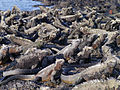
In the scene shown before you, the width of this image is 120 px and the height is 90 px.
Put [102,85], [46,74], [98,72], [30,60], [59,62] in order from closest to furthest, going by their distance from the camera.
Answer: [102,85] < [98,72] < [59,62] < [46,74] < [30,60]

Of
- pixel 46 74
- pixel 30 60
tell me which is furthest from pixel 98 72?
pixel 30 60

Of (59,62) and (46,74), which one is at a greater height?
(59,62)

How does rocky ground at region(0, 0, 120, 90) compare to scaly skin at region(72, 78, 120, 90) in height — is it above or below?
below

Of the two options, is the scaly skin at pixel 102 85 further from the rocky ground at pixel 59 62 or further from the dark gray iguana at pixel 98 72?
the dark gray iguana at pixel 98 72

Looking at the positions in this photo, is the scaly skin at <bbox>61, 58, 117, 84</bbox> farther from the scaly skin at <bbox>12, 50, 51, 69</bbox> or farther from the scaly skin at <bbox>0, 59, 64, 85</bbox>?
the scaly skin at <bbox>12, 50, 51, 69</bbox>

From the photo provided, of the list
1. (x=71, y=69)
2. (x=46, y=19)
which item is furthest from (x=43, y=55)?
(x=46, y=19)

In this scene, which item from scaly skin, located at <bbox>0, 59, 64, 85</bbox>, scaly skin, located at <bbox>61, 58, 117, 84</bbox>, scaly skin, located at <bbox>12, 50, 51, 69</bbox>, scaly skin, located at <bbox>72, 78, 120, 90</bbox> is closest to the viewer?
scaly skin, located at <bbox>72, 78, 120, 90</bbox>

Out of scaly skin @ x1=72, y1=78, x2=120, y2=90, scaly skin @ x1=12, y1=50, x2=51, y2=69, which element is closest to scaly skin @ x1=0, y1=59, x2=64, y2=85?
scaly skin @ x1=12, y1=50, x2=51, y2=69

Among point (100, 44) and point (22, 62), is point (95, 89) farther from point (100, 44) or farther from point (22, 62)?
point (100, 44)

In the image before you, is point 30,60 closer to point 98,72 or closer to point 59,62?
point 59,62

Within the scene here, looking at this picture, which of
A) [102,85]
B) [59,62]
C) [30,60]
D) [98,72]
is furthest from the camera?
[30,60]

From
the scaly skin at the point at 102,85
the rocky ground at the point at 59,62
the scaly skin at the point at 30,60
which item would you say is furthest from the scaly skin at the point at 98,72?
the scaly skin at the point at 30,60

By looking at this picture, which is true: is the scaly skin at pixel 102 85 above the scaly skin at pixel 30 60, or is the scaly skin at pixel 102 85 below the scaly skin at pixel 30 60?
above

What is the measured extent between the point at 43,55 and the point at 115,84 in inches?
166
